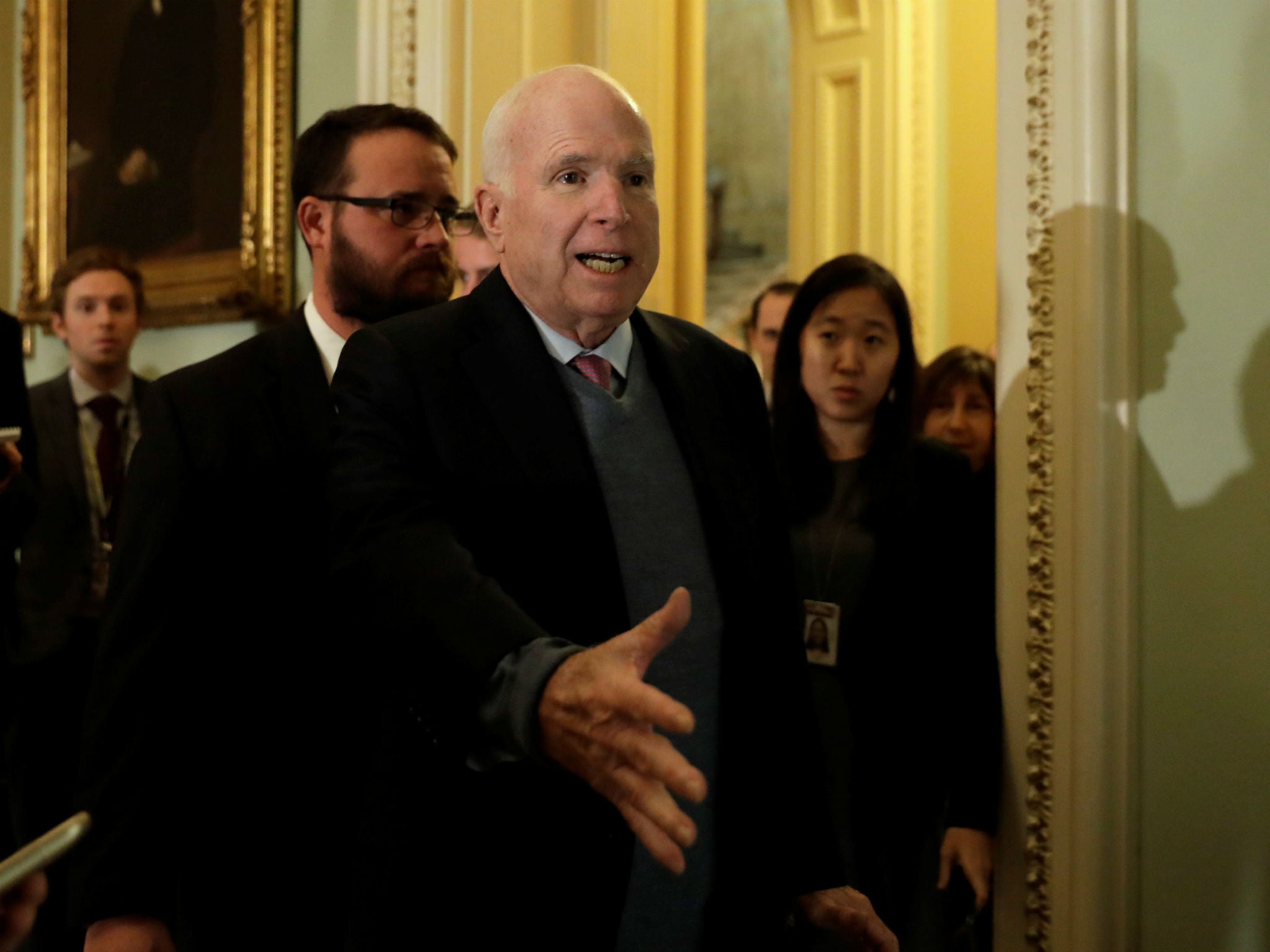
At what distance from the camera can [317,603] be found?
191 centimetres

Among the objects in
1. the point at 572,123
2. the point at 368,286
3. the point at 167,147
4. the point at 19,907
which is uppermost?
the point at 167,147

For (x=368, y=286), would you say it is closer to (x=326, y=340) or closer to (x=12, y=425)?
(x=326, y=340)

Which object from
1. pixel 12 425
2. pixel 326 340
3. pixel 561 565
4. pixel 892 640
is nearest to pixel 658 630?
pixel 561 565

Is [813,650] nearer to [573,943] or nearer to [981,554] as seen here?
[981,554]

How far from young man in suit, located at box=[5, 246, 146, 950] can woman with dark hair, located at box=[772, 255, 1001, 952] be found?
6.97ft

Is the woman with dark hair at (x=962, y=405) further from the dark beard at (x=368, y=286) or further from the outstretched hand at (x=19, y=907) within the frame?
the outstretched hand at (x=19, y=907)

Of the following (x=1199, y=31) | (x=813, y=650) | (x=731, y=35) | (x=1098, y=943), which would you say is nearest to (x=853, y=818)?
(x=813, y=650)

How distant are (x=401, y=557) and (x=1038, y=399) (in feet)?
4.67

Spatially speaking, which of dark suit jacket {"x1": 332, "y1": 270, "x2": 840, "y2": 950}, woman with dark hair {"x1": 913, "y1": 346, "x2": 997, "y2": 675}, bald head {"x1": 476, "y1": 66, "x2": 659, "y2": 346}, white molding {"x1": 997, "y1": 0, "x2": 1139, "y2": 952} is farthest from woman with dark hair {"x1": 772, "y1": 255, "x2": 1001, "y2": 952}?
bald head {"x1": 476, "y1": 66, "x2": 659, "y2": 346}

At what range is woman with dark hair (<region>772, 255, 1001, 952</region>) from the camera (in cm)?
246

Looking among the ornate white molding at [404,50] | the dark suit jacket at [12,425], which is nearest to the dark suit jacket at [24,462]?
the dark suit jacket at [12,425]

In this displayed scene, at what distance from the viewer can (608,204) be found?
1.54 meters

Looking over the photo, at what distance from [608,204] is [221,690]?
99cm

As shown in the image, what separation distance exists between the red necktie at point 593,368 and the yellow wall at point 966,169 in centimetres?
521
